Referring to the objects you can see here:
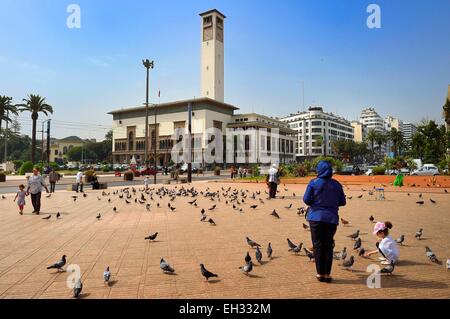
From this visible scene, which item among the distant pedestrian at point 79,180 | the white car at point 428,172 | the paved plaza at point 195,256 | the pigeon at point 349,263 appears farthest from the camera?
the white car at point 428,172

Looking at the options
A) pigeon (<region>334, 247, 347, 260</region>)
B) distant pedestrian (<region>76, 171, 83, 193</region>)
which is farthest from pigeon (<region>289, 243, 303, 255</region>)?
distant pedestrian (<region>76, 171, 83, 193</region>)

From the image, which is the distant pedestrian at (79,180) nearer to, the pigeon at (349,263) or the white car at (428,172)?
the pigeon at (349,263)

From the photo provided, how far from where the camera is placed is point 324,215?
4867 mm

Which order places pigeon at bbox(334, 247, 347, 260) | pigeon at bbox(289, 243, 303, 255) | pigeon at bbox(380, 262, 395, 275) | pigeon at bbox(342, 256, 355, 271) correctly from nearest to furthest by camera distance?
pigeon at bbox(380, 262, 395, 275) → pigeon at bbox(342, 256, 355, 271) → pigeon at bbox(334, 247, 347, 260) → pigeon at bbox(289, 243, 303, 255)

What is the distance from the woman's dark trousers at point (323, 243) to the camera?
491 centimetres

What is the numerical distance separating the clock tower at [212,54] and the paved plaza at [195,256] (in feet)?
275

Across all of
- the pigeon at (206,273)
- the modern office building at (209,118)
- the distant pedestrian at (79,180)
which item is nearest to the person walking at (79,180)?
the distant pedestrian at (79,180)

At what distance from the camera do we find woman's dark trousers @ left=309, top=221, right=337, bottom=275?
4.91 meters

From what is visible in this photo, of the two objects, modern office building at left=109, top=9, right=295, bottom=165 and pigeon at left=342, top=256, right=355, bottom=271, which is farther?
modern office building at left=109, top=9, right=295, bottom=165

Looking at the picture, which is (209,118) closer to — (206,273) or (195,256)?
(195,256)

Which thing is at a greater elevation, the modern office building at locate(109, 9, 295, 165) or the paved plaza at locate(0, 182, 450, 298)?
the modern office building at locate(109, 9, 295, 165)

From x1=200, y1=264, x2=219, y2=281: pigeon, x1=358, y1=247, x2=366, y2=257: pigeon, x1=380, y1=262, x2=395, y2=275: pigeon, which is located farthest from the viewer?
x1=358, y1=247, x2=366, y2=257: pigeon

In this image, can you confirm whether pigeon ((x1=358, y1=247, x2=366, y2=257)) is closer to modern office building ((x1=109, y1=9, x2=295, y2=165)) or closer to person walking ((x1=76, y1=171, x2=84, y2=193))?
person walking ((x1=76, y1=171, x2=84, y2=193))

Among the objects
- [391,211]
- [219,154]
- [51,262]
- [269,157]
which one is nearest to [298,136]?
[269,157]
